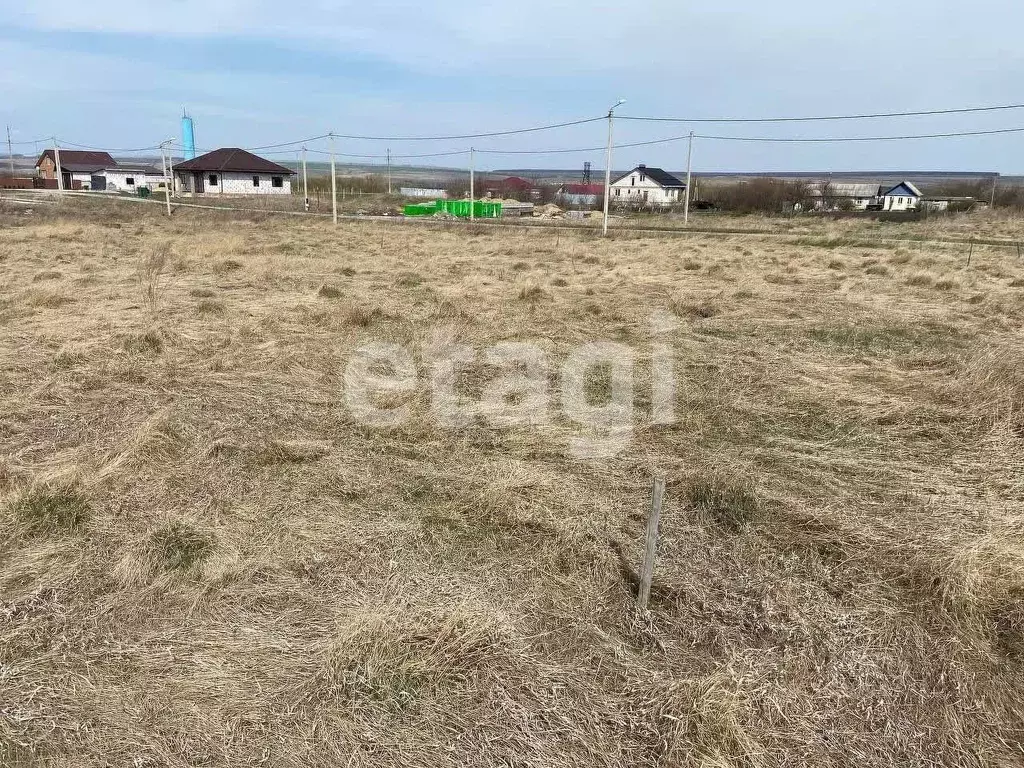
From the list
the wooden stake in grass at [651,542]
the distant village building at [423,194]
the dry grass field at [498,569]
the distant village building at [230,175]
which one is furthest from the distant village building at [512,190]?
the wooden stake in grass at [651,542]

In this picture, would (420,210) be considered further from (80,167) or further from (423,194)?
(80,167)

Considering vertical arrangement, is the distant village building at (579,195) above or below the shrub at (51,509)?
above

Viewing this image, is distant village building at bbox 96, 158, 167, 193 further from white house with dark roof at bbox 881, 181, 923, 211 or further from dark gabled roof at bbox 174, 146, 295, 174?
white house with dark roof at bbox 881, 181, 923, 211

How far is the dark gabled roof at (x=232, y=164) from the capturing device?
60062 millimetres

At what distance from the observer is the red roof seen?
74.8m

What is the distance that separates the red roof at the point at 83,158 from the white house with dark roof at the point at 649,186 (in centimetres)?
6100

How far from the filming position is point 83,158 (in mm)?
78188

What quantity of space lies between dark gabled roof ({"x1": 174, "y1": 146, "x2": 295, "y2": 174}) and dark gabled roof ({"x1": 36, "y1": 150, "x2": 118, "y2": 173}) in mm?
20598

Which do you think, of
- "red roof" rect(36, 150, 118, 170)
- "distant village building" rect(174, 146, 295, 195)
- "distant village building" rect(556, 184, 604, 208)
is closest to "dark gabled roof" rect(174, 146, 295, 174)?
"distant village building" rect(174, 146, 295, 195)

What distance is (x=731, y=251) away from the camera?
68.3ft

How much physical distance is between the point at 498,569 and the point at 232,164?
65.9 m

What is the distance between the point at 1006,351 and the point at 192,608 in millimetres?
8267

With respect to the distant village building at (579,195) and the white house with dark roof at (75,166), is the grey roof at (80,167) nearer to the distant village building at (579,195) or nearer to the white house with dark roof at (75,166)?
the white house with dark roof at (75,166)

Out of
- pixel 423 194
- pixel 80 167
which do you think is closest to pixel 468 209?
pixel 423 194
